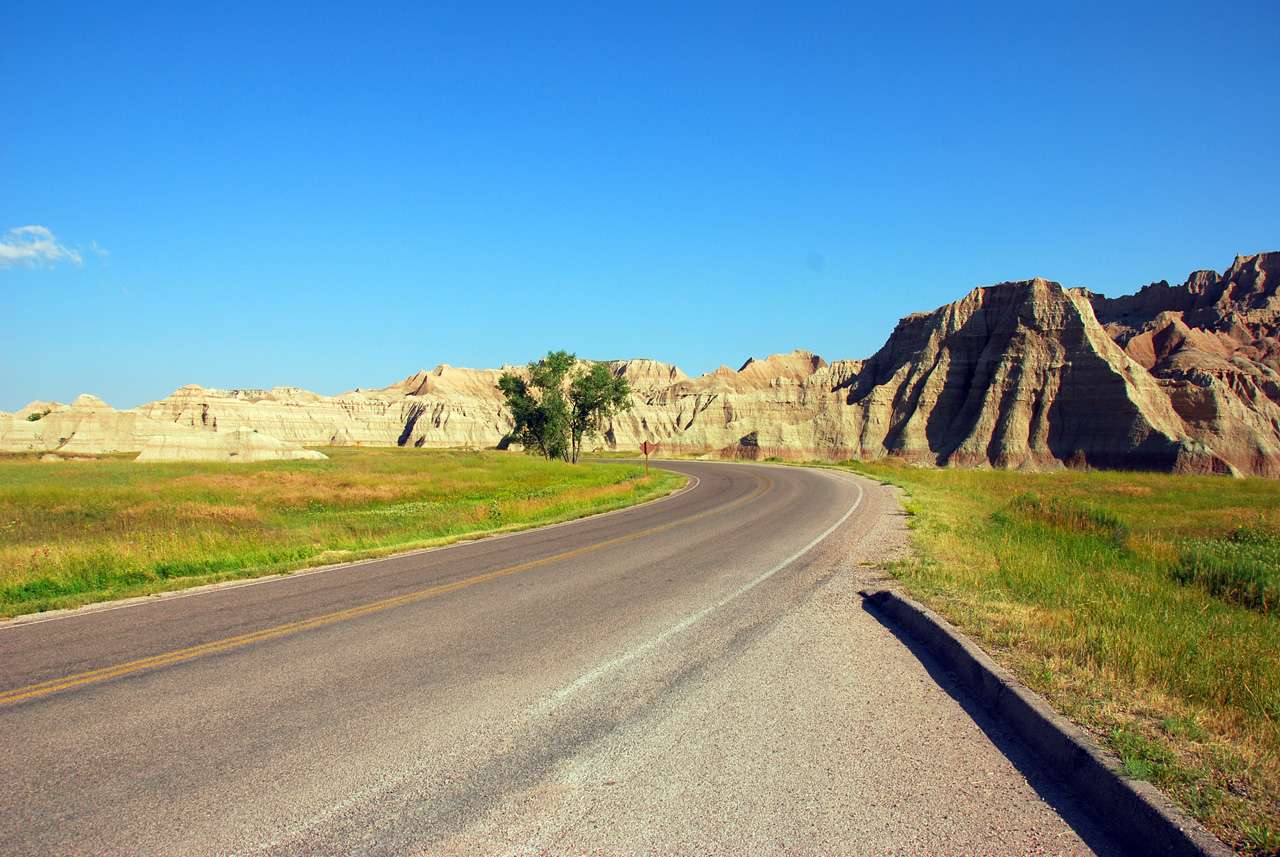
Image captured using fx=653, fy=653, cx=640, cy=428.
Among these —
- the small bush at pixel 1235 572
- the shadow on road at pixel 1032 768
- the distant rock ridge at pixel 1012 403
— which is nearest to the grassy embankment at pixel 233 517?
the shadow on road at pixel 1032 768

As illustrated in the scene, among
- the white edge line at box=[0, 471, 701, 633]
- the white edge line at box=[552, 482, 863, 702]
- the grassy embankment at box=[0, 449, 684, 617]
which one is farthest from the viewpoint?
the grassy embankment at box=[0, 449, 684, 617]

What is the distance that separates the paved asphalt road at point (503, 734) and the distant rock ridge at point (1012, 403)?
217 ft

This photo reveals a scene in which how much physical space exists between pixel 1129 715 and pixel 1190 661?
172cm

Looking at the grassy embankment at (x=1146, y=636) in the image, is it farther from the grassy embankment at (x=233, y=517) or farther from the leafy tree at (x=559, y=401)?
the leafy tree at (x=559, y=401)

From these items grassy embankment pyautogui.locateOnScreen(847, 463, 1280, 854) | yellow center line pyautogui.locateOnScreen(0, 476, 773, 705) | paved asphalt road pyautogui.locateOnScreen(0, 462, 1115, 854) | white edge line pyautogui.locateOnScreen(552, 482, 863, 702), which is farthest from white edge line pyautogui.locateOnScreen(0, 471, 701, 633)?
grassy embankment pyautogui.locateOnScreen(847, 463, 1280, 854)

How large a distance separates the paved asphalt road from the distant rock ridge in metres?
66.2

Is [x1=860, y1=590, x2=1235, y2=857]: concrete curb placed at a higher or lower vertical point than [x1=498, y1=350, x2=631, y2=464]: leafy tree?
lower

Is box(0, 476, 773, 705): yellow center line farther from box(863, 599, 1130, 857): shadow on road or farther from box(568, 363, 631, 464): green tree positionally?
box(568, 363, 631, 464): green tree

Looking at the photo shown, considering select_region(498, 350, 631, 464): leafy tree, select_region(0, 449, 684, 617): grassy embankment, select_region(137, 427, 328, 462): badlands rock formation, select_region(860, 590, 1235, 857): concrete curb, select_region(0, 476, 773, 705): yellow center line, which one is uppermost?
select_region(498, 350, 631, 464): leafy tree

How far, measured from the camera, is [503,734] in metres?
4.63

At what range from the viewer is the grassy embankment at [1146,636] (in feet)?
12.2

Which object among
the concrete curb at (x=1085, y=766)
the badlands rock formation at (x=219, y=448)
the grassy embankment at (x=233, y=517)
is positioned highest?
the badlands rock formation at (x=219, y=448)

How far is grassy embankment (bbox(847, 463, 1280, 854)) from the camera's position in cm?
373

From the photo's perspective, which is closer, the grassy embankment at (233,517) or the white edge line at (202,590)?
the white edge line at (202,590)
